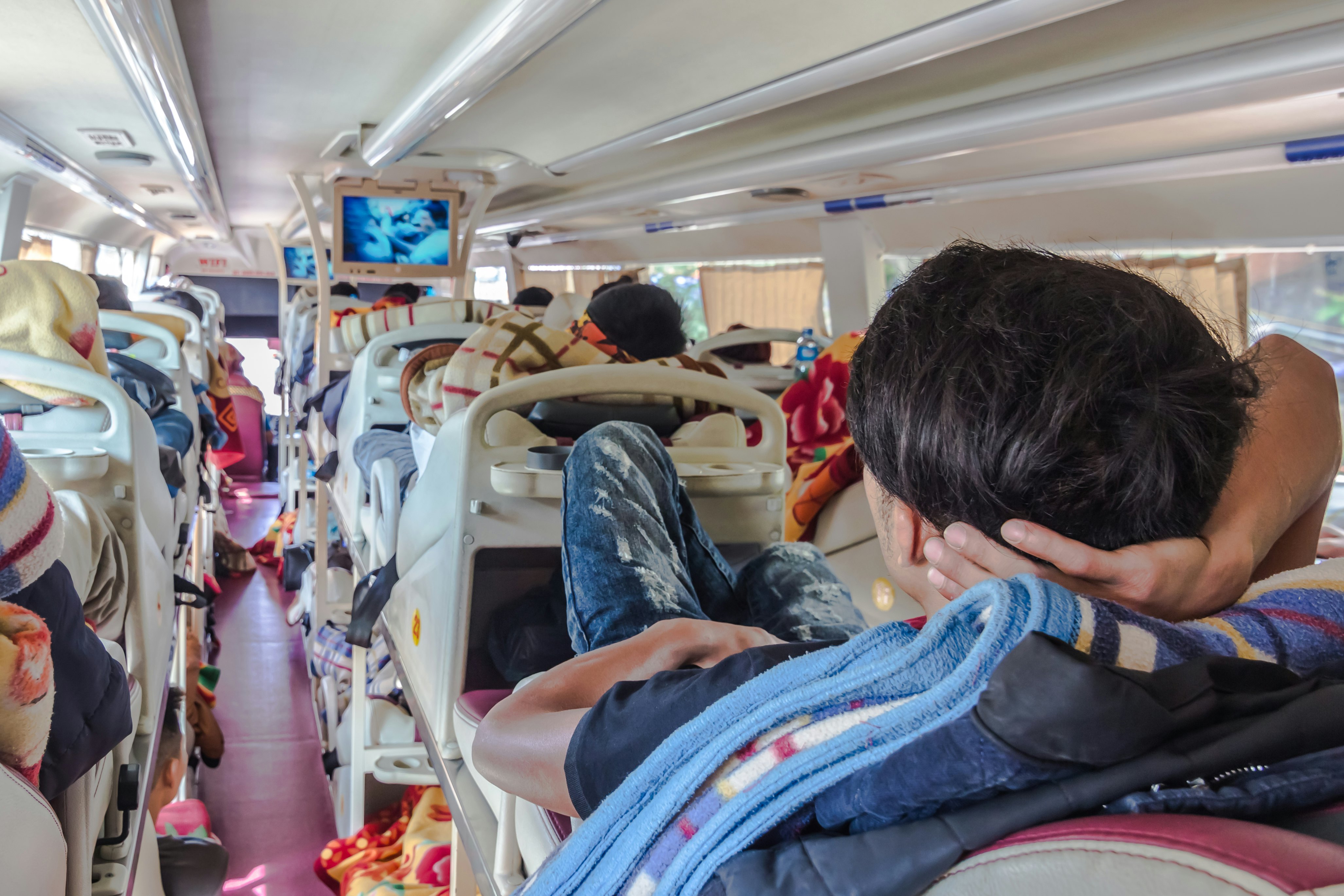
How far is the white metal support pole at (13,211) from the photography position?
5750mm

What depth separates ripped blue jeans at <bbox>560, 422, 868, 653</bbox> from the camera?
4.44ft

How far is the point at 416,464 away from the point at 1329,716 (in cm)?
255

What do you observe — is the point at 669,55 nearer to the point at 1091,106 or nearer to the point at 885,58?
the point at 885,58

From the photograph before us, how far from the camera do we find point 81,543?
6.06 feet

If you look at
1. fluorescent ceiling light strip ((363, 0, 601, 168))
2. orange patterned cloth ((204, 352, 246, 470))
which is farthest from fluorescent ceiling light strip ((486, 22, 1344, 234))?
orange patterned cloth ((204, 352, 246, 470))

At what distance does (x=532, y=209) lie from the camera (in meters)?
7.17

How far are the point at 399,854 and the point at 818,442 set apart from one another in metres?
2.20

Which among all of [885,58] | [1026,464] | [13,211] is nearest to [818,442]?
[885,58]

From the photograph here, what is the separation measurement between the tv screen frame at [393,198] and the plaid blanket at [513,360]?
12.7 feet

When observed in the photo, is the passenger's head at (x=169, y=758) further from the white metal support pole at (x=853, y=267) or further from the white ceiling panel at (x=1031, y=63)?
the white metal support pole at (x=853, y=267)

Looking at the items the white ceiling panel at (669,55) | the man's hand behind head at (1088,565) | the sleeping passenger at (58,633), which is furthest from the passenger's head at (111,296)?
the man's hand behind head at (1088,565)

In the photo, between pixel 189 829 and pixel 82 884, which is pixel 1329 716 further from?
pixel 189 829

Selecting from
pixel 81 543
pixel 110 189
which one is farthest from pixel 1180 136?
pixel 110 189

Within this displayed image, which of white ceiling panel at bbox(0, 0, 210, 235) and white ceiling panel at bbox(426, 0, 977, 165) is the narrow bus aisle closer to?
white ceiling panel at bbox(0, 0, 210, 235)
